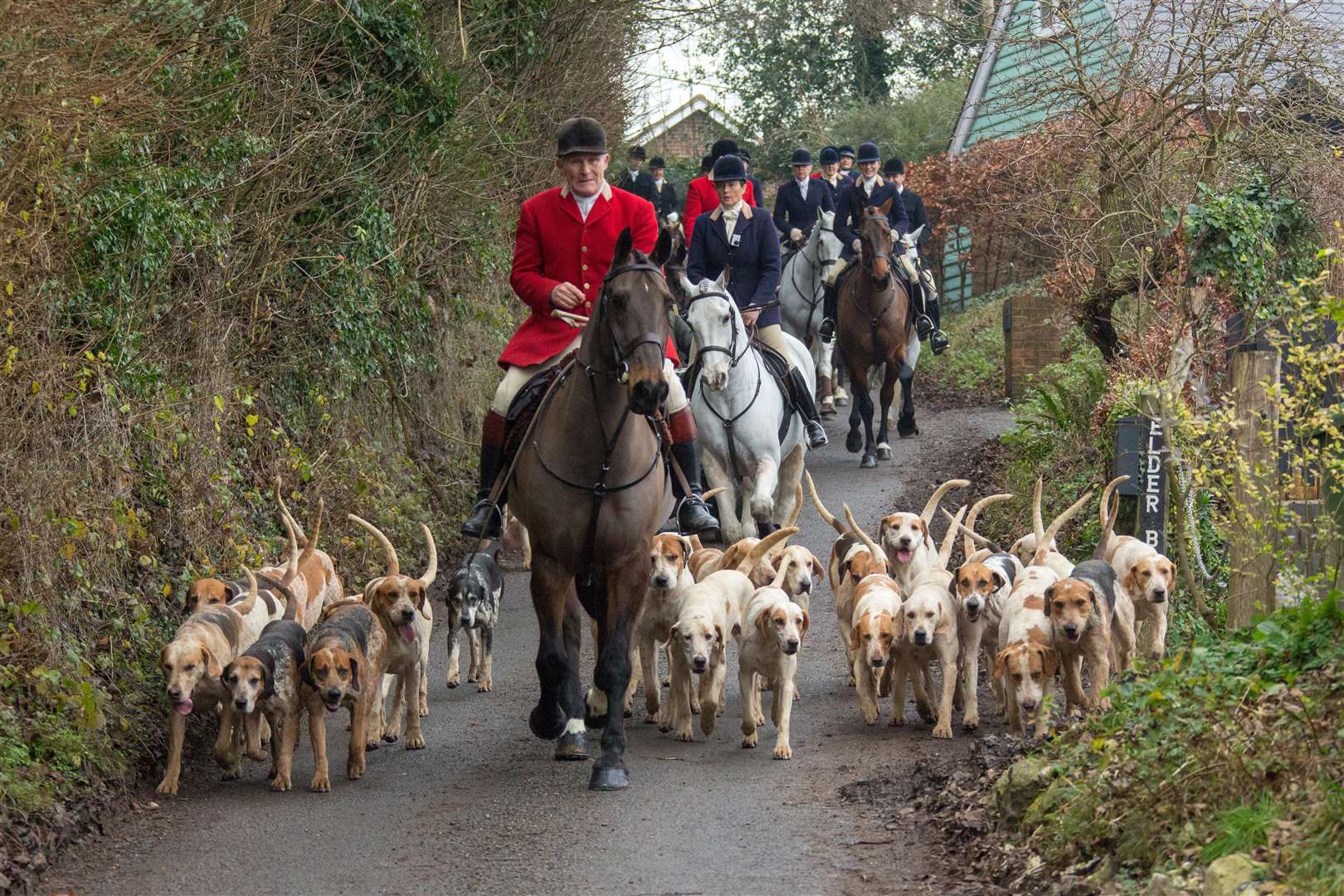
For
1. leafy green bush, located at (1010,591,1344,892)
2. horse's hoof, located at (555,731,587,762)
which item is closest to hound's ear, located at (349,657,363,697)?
horse's hoof, located at (555,731,587,762)

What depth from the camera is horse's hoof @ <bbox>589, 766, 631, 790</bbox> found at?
25.0 ft

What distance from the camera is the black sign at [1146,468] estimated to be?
31.7ft

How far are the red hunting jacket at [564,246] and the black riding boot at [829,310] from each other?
897cm

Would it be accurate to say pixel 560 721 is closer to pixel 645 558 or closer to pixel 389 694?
pixel 645 558

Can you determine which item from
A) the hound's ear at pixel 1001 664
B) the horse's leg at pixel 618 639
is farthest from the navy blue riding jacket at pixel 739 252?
the hound's ear at pixel 1001 664

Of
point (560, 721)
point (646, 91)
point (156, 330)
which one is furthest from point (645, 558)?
point (646, 91)

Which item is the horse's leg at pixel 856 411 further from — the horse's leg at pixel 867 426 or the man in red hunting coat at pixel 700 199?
the man in red hunting coat at pixel 700 199

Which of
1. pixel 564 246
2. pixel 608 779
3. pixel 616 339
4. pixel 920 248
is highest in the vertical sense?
pixel 920 248

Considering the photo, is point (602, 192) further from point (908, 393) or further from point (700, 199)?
point (908, 393)

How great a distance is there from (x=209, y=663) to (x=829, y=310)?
1110 cm

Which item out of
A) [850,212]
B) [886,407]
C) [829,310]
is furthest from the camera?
[850,212]

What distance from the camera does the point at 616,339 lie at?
7480 millimetres

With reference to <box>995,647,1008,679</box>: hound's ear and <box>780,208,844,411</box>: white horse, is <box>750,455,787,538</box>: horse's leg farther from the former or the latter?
<box>780,208,844,411</box>: white horse

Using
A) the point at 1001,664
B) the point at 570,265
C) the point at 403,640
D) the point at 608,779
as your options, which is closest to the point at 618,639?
the point at 608,779
